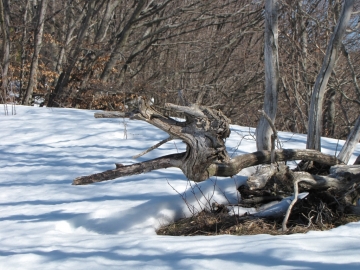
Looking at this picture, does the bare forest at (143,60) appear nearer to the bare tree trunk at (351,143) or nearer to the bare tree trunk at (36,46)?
the bare tree trunk at (36,46)

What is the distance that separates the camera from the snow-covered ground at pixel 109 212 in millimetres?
2748

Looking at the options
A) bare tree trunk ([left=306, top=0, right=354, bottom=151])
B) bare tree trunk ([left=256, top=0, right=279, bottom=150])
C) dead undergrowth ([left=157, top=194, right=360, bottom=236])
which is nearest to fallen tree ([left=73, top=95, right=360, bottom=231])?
dead undergrowth ([left=157, top=194, right=360, bottom=236])

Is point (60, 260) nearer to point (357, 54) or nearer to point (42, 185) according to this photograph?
point (42, 185)

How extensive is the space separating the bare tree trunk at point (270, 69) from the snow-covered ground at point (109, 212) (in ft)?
1.62

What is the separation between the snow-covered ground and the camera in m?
2.75

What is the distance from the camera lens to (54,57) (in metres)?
13.8

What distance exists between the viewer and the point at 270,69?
15.4 feet

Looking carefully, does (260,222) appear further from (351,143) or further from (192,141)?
(351,143)

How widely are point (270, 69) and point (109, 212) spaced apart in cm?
225

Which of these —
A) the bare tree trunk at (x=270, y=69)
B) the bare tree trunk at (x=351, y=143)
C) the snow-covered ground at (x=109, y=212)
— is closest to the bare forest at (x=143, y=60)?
the snow-covered ground at (x=109, y=212)

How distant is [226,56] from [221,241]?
11.8 m

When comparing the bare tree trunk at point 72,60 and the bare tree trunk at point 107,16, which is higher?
the bare tree trunk at point 107,16

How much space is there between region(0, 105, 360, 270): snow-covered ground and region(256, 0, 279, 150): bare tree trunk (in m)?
0.49

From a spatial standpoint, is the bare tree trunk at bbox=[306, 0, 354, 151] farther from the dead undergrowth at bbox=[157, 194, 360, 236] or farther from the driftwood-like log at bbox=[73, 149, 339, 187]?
the dead undergrowth at bbox=[157, 194, 360, 236]
